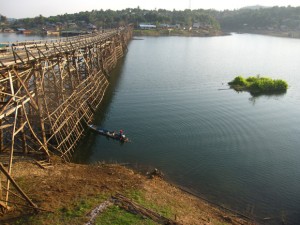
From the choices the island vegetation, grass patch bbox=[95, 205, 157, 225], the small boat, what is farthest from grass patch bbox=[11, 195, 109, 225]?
the island vegetation

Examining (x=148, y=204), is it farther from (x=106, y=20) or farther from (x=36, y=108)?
(x=106, y=20)

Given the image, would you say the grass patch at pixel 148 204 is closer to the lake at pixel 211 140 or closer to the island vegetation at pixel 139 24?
the lake at pixel 211 140

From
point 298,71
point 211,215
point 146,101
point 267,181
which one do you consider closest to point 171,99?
point 146,101

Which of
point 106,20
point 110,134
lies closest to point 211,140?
point 110,134

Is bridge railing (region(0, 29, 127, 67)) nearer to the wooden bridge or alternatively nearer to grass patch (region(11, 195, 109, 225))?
the wooden bridge

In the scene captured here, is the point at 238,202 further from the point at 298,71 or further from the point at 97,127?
the point at 298,71

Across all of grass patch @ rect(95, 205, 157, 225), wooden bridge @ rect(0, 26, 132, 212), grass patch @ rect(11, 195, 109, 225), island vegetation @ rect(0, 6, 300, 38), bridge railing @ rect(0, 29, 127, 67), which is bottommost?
grass patch @ rect(95, 205, 157, 225)
